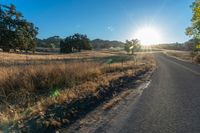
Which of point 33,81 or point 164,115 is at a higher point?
point 33,81

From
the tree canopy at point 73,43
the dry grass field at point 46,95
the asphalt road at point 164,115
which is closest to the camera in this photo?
the asphalt road at point 164,115

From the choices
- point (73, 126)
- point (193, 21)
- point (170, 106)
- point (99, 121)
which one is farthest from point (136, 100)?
point (193, 21)

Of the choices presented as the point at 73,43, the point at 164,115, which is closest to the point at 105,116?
the point at 164,115

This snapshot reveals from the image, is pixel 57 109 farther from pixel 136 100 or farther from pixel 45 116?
pixel 136 100

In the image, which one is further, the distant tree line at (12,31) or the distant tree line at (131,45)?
the distant tree line at (131,45)

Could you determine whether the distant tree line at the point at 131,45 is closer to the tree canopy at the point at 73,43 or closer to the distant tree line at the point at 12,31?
the tree canopy at the point at 73,43

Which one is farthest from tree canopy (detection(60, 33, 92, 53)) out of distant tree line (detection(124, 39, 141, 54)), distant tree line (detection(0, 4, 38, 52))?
distant tree line (detection(0, 4, 38, 52))

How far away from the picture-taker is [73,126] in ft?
19.5

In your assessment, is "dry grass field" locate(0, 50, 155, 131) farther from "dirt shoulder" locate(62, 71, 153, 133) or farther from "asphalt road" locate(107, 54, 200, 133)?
A: "asphalt road" locate(107, 54, 200, 133)

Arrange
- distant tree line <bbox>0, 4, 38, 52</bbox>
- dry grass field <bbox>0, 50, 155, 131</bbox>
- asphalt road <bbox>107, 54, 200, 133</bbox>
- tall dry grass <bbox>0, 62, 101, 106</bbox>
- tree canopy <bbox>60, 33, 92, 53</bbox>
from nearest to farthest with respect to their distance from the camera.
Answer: asphalt road <bbox>107, 54, 200, 133</bbox>, dry grass field <bbox>0, 50, 155, 131</bbox>, tall dry grass <bbox>0, 62, 101, 106</bbox>, distant tree line <bbox>0, 4, 38, 52</bbox>, tree canopy <bbox>60, 33, 92, 53</bbox>

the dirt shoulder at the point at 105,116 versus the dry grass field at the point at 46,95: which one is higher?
the dry grass field at the point at 46,95

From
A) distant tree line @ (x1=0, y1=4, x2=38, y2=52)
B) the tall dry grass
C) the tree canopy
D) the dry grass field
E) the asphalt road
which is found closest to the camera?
the asphalt road

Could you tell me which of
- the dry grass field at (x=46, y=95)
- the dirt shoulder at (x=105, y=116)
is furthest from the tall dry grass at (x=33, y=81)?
the dirt shoulder at (x=105, y=116)

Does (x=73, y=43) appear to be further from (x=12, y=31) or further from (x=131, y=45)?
(x=12, y=31)
